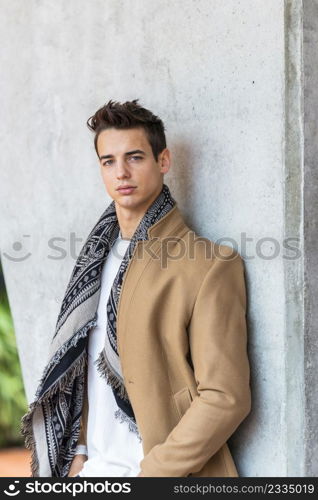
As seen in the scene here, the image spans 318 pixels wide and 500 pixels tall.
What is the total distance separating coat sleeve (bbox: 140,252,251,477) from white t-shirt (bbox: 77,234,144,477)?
12cm

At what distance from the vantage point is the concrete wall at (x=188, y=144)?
74.6 inches

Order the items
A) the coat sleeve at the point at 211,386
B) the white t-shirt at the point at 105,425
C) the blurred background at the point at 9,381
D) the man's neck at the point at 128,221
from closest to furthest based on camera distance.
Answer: the coat sleeve at the point at 211,386, the white t-shirt at the point at 105,425, the man's neck at the point at 128,221, the blurred background at the point at 9,381

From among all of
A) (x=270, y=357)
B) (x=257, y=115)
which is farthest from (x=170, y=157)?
(x=270, y=357)

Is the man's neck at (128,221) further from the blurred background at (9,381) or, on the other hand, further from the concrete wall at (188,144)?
the blurred background at (9,381)

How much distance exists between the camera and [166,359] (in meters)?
1.98

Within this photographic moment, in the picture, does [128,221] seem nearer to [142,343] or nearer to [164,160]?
[164,160]

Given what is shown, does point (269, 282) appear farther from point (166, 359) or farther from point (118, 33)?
point (118, 33)

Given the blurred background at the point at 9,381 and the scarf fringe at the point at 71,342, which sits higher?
the scarf fringe at the point at 71,342

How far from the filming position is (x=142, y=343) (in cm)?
196

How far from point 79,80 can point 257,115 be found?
0.89 meters

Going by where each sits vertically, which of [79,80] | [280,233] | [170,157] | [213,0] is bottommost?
[280,233]

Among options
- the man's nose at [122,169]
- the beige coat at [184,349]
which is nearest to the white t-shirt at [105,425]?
the beige coat at [184,349]

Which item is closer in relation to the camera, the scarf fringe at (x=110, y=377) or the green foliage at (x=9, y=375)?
the scarf fringe at (x=110, y=377)

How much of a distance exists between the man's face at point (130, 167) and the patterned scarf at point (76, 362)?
0.05 m
